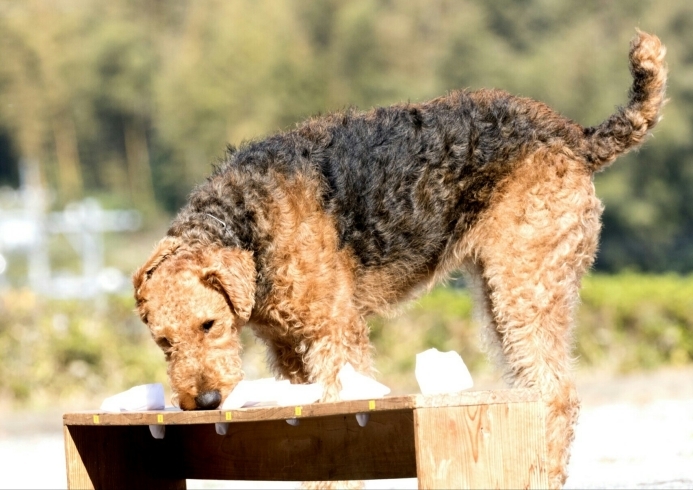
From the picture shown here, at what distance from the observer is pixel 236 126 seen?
30281mm

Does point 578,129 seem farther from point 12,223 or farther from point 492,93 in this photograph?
point 12,223

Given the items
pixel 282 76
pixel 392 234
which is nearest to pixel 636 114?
pixel 392 234

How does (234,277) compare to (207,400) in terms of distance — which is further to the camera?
(234,277)

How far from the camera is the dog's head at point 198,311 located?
4.06 meters

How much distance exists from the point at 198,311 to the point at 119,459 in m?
0.78

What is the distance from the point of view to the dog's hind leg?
437 cm

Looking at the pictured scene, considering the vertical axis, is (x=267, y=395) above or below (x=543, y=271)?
below

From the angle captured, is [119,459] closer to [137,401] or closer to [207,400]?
[137,401]

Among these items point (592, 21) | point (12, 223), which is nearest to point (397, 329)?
point (12, 223)

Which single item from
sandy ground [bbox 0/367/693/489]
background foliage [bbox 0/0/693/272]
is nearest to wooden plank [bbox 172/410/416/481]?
sandy ground [bbox 0/367/693/489]

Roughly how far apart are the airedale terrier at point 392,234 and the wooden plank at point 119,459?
42cm

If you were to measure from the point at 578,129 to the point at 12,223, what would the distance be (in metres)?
20.8

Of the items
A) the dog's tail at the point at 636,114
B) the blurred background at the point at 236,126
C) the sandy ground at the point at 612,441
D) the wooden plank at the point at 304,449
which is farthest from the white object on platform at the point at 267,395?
the blurred background at the point at 236,126

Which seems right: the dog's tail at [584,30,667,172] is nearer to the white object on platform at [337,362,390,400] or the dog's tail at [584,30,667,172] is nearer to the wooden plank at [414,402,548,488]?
the white object on platform at [337,362,390,400]
